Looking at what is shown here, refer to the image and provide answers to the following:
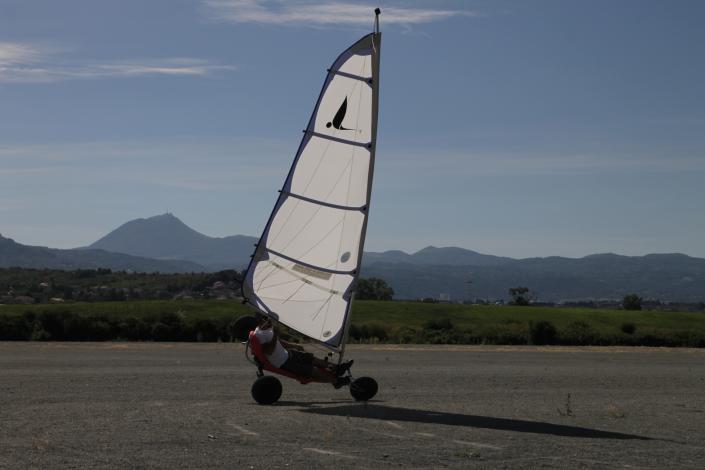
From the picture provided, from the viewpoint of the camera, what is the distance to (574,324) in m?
59.5

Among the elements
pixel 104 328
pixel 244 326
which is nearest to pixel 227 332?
pixel 104 328

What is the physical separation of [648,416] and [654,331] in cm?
4030

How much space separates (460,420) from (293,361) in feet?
11.9

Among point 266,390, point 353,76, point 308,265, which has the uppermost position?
point 353,76

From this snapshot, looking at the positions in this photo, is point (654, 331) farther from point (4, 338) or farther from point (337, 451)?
point (337, 451)

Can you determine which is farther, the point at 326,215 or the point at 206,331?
the point at 206,331

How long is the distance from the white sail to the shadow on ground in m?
1.50

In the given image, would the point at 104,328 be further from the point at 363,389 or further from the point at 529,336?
the point at 363,389

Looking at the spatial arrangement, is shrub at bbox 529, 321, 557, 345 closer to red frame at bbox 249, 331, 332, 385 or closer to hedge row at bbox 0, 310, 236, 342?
hedge row at bbox 0, 310, 236, 342

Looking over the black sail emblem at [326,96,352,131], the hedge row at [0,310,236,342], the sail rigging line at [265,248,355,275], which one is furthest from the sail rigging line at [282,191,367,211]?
the hedge row at [0,310,236,342]

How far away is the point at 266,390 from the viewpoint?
20031 millimetres

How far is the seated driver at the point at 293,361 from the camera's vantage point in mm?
20141

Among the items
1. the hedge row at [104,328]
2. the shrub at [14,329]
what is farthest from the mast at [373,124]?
the shrub at [14,329]

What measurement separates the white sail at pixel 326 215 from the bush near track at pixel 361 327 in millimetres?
27146
